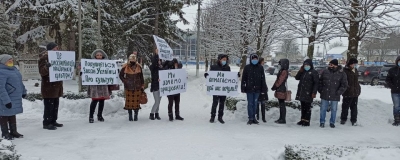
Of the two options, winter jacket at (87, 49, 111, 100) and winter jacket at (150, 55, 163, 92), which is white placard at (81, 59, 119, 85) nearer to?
winter jacket at (87, 49, 111, 100)

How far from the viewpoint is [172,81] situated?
8.29m

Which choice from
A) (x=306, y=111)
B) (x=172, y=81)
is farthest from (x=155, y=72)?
(x=306, y=111)

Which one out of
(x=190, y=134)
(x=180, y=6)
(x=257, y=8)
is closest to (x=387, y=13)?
(x=190, y=134)

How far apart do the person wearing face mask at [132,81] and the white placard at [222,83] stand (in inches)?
71.4

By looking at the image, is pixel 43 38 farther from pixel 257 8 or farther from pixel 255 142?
pixel 255 142

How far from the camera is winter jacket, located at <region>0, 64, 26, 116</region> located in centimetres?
586

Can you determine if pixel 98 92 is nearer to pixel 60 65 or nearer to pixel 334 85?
pixel 60 65

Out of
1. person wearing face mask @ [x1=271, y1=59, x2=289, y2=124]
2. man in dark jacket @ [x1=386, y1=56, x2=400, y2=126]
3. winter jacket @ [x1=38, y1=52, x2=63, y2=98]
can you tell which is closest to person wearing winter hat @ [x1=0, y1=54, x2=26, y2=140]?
winter jacket @ [x1=38, y1=52, x2=63, y2=98]

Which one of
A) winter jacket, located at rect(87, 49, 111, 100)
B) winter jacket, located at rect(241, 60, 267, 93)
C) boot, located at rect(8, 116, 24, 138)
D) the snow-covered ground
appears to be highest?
winter jacket, located at rect(241, 60, 267, 93)

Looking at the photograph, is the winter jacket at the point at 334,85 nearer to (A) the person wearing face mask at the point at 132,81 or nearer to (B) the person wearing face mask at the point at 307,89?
(B) the person wearing face mask at the point at 307,89

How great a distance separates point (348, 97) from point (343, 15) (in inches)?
120

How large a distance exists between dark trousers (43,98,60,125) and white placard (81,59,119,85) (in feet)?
2.85

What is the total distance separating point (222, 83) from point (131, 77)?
7.83 feet

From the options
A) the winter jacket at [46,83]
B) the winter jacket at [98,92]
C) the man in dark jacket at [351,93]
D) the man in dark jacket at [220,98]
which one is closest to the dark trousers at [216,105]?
the man in dark jacket at [220,98]
